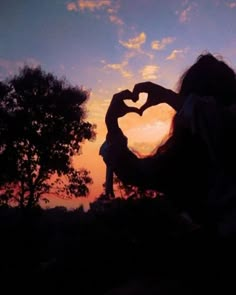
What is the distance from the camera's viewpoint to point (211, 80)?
9.46 feet

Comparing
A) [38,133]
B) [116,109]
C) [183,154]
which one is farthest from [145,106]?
[38,133]

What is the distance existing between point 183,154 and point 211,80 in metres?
0.70

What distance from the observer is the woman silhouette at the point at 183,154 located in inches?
94.0

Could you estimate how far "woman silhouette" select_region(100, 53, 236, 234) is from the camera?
7.84ft

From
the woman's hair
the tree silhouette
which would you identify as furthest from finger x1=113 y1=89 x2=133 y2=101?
the tree silhouette

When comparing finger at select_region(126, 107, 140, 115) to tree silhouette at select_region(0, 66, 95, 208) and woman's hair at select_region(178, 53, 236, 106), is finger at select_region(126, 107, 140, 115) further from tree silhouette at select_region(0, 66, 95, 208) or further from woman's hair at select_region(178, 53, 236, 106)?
tree silhouette at select_region(0, 66, 95, 208)

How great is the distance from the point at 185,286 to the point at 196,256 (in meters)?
0.31

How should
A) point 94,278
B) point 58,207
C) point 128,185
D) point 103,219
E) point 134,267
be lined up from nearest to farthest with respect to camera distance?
point 134,267, point 128,185, point 94,278, point 103,219, point 58,207

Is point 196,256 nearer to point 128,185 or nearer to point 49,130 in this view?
point 128,185

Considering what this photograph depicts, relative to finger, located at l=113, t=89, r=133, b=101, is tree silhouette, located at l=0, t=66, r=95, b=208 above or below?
above

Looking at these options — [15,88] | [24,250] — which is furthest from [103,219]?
[15,88]

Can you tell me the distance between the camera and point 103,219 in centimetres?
1063

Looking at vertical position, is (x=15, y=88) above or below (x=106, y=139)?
above

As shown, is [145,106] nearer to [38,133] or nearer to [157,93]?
[157,93]
